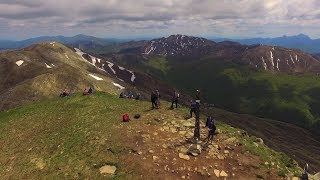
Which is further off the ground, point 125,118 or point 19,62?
point 125,118

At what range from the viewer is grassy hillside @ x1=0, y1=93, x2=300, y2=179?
3441 cm

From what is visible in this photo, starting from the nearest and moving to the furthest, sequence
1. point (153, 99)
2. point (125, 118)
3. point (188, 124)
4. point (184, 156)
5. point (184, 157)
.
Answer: point (184, 157), point (184, 156), point (188, 124), point (125, 118), point (153, 99)

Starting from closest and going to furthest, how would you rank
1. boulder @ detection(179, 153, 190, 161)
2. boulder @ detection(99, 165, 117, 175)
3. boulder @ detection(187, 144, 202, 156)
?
1. boulder @ detection(99, 165, 117, 175)
2. boulder @ detection(179, 153, 190, 161)
3. boulder @ detection(187, 144, 202, 156)

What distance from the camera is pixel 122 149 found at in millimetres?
37500

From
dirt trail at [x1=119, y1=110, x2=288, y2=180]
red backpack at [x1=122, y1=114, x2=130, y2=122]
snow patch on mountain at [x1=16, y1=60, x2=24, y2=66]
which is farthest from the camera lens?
snow patch on mountain at [x1=16, y1=60, x2=24, y2=66]

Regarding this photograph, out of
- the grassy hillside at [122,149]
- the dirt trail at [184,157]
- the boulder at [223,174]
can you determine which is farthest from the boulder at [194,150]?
the boulder at [223,174]

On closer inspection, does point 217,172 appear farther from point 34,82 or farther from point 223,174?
point 34,82

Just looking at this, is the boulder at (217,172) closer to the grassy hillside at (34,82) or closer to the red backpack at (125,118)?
the red backpack at (125,118)

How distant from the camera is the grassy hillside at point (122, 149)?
3441 cm

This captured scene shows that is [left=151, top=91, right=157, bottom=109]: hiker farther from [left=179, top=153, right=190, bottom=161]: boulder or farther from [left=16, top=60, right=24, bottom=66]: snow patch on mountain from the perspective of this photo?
[left=16, top=60, right=24, bottom=66]: snow patch on mountain

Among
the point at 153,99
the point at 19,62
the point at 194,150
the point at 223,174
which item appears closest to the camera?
the point at 223,174

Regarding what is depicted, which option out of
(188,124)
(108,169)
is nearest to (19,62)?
(188,124)

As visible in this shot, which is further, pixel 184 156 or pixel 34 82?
pixel 34 82

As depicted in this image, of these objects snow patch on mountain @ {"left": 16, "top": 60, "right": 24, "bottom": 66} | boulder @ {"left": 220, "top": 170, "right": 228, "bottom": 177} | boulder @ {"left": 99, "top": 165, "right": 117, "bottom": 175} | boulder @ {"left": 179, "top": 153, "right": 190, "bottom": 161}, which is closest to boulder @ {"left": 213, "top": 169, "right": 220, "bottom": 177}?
boulder @ {"left": 220, "top": 170, "right": 228, "bottom": 177}
